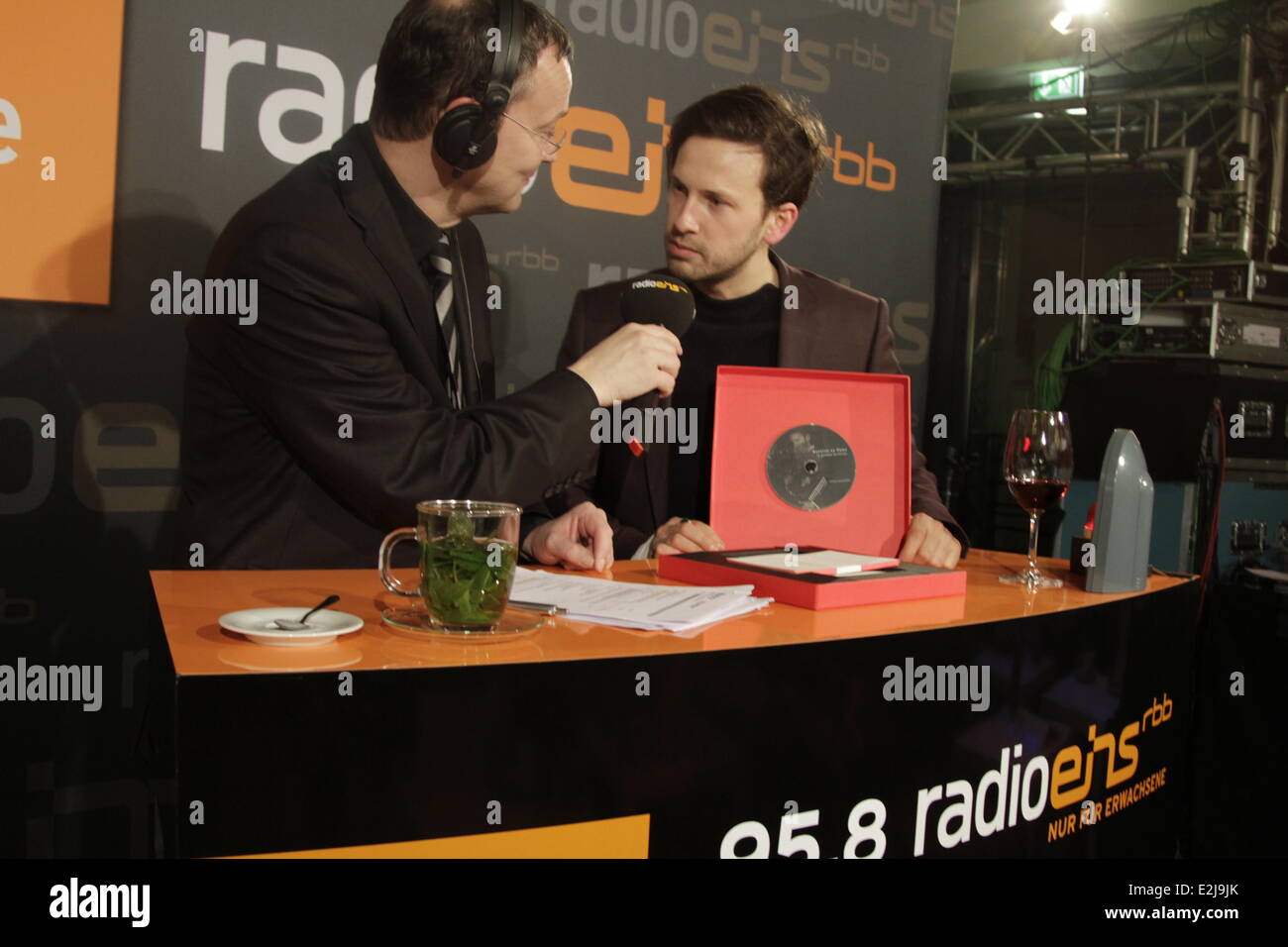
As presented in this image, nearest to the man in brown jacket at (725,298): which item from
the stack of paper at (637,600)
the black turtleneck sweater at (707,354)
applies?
the black turtleneck sweater at (707,354)

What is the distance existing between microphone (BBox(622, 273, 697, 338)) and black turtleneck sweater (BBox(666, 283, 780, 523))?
57 centimetres

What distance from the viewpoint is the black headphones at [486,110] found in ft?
6.35

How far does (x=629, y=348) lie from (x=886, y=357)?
1.10m

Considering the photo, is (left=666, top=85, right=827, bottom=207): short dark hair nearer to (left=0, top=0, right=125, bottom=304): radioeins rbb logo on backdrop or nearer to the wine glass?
the wine glass

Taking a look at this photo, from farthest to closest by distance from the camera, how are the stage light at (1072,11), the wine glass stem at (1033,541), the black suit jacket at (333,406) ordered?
1. the stage light at (1072,11)
2. the wine glass stem at (1033,541)
3. the black suit jacket at (333,406)

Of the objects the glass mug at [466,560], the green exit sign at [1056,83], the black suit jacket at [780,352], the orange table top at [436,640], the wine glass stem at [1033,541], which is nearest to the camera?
the orange table top at [436,640]

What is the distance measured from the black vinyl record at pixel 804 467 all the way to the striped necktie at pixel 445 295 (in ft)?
2.01

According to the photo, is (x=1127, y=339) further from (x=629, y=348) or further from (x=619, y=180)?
(x=629, y=348)

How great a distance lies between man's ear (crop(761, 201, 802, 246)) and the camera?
8.38 feet

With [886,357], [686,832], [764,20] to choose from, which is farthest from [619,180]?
[686,832]

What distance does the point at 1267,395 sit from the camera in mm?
4625

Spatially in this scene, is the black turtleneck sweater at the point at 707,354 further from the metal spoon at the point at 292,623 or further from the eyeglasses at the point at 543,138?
the metal spoon at the point at 292,623

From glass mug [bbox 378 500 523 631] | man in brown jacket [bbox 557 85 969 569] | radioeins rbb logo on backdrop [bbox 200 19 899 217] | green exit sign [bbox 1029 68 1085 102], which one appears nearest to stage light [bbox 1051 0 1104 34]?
green exit sign [bbox 1029 68 1085 102]

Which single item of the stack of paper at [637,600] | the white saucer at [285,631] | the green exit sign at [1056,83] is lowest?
the stack of paper at [637,600]
